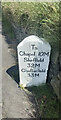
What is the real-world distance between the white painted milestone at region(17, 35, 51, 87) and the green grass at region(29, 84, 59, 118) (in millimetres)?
214

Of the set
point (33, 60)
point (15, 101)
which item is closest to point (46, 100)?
point (15, 101)

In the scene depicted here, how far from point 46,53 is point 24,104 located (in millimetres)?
1214

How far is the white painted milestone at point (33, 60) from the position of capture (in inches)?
178

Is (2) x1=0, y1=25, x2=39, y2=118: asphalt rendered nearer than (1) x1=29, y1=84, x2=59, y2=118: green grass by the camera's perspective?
No

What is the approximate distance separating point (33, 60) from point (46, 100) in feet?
3.22

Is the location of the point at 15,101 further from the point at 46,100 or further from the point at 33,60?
the point at 33,60

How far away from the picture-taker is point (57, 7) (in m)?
4.84

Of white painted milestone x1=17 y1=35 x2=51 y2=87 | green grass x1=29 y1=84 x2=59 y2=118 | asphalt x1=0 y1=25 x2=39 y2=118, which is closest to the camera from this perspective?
green grass x1=29 y1=84 x2=59 y2=118

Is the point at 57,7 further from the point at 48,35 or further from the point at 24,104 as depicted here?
the point at 24,104

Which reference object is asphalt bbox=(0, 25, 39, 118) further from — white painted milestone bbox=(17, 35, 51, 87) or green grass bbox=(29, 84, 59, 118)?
white painted milestone bbox=(17, 35, 51, 87)

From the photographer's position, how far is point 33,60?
4.68 m

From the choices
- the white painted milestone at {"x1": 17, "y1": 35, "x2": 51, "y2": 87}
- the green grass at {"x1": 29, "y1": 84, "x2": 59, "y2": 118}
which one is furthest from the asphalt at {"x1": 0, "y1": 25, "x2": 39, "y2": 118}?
the white painted milestone at {"x1": 17, "y1": 35, "x2": 51, "y2": 87}

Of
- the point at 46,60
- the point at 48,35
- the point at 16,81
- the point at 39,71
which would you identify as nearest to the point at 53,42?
the point at 48,35

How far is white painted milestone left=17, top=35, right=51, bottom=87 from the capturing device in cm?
452
